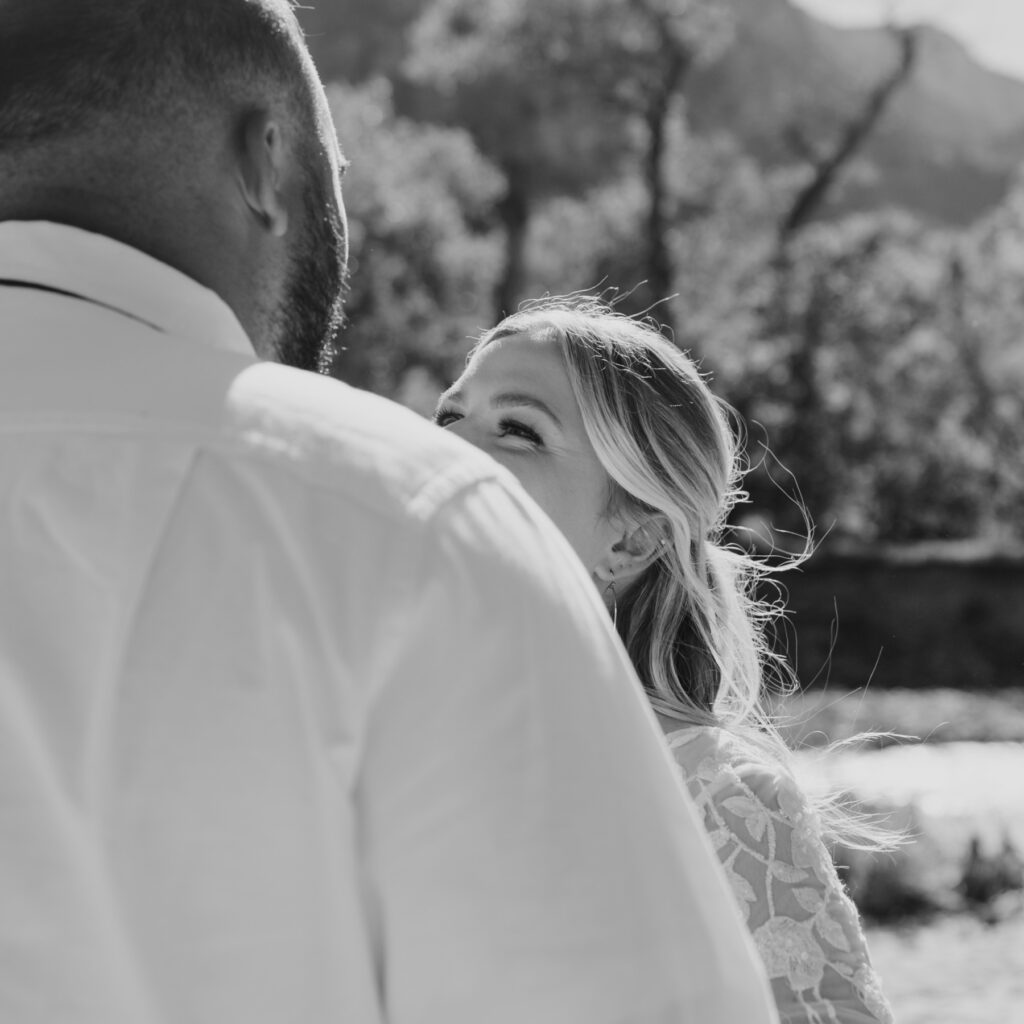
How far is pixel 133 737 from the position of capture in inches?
43.2

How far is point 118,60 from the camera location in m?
1.31

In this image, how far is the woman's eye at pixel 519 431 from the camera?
2.88 metres

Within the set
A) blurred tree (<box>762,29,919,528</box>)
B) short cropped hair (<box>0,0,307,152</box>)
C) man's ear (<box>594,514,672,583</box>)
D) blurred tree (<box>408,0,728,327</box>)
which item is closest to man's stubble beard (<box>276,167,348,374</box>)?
short cropped hair (<box>0,0,307,152</box>)

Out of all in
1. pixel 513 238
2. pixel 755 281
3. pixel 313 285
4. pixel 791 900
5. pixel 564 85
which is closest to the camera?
pixel 313 285

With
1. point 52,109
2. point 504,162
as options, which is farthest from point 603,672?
point 504,162

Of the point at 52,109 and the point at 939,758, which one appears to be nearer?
the point at 52,109

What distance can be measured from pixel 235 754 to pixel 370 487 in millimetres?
208

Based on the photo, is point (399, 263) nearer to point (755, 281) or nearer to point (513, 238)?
point (755, 281)

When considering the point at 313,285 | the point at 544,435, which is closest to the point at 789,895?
the point at 544,435

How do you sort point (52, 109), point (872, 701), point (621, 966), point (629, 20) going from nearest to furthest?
point (621, 966), point (52, 109), point (872, 701), point (629, 20)

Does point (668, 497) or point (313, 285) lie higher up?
point (313, 285)

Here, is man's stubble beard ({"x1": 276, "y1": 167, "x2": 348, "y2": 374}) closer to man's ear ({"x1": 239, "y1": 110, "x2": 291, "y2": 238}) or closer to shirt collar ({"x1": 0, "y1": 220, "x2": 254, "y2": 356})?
man's ear ({"x1": 239, "y1": 110, "x2": 291, "y2": 238})

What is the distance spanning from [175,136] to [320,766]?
1.81ft

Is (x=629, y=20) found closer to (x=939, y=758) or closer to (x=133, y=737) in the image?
(x=939, y=758)
